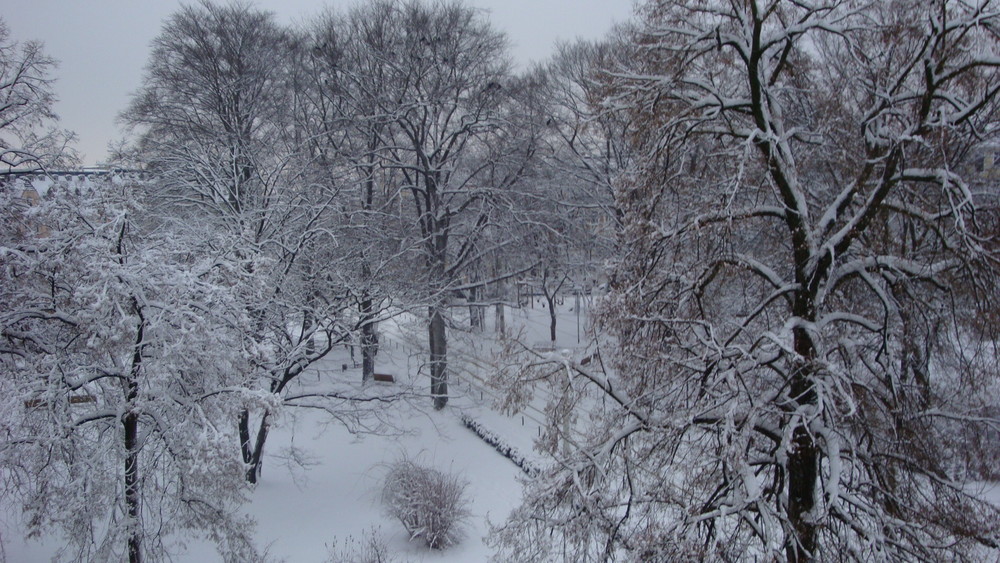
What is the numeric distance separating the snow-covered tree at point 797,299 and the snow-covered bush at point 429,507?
3.98 meters

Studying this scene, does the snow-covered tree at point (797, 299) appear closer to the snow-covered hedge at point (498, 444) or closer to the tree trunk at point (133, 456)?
the tree trunk at point (133, 456)

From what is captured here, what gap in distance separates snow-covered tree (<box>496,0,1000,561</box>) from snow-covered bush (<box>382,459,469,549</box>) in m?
3.98

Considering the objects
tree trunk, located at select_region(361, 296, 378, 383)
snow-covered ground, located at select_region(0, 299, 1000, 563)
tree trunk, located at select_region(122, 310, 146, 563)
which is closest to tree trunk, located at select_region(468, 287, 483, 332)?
snow-covered ground, located at select_region(0, 299, 1000, 563)

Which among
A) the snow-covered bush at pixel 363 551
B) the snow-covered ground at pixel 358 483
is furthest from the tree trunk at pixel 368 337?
the snow-covered bush at pixel 363 551

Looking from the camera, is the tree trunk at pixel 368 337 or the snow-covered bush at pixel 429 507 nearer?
the snow-covered bush at pixel 429 507

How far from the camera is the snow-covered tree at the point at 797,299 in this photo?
195 inches

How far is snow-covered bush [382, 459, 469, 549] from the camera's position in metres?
10.0

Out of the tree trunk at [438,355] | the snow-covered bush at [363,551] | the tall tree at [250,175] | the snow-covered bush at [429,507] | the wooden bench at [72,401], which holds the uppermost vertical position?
the tall tree at [250,175]

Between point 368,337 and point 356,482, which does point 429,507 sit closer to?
point 356,482

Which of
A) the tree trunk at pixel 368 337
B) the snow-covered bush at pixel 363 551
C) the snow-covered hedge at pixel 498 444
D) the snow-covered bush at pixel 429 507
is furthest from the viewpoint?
the tree trunk at pixel 368 337

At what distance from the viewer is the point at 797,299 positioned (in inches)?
224

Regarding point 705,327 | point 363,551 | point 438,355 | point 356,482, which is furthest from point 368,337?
point 705,327

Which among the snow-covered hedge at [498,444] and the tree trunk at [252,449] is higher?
the tree trunk at [252,449]

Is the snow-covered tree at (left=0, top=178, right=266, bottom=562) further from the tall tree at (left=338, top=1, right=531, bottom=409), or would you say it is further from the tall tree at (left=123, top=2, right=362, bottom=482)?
the tall tree at (left=338, top=1, right=531, bottom=409)
